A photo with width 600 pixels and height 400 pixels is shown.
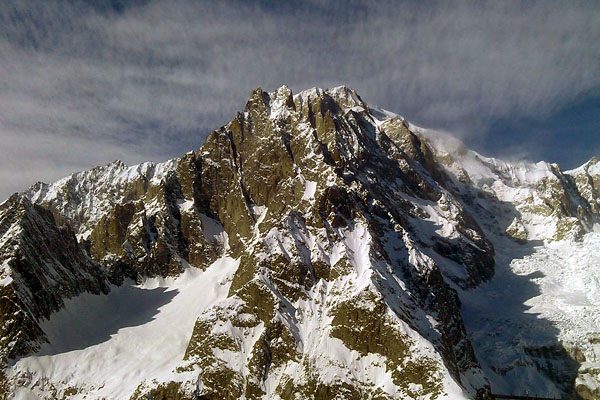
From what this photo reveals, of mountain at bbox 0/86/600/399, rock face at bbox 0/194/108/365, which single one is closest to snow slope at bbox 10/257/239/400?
mountain at bbox 0/86/600/399

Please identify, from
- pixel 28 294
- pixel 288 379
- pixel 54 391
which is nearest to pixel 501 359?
pixel 288 379

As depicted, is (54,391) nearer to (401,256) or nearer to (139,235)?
(139,235)

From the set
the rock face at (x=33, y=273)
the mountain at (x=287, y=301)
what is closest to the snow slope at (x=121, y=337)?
the mountain at (x=287, y=301)

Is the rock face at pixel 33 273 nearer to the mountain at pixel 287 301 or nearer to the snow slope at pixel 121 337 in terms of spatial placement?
the mountain at pixel 287 301

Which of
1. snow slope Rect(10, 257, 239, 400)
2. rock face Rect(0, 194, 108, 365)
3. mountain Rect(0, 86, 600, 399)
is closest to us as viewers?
mountain Rect(0, 86, 600, 399)

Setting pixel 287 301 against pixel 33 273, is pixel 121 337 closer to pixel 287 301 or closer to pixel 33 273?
pixel 33 273

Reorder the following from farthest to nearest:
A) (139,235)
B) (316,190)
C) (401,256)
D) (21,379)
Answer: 1. (139,235)
2. (316,190)
3. (401,256)
4. (21,379)

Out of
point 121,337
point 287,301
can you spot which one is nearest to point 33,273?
point 121,337

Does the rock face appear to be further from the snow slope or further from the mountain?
the snow slope
